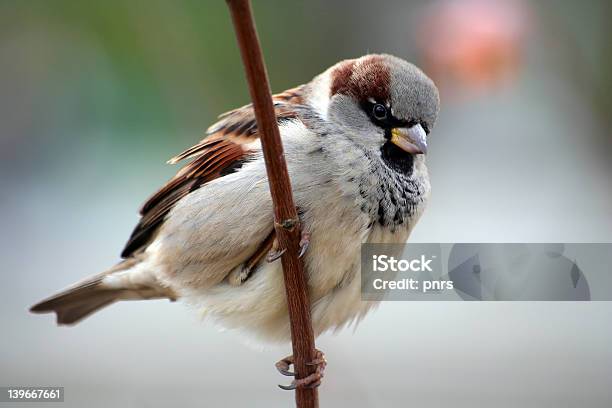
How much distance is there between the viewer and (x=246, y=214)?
154 cm

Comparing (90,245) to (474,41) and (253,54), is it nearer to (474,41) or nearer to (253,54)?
(474,41)

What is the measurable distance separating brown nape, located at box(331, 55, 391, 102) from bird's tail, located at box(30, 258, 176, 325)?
697 millimetres

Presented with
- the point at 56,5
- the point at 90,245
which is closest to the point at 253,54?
the point at 90,245

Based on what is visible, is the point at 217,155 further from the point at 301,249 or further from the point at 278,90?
the point at 278,90

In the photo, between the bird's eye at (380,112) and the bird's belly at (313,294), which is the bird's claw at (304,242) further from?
the bird's eye at (380,112)

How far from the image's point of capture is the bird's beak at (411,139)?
1.56 meters

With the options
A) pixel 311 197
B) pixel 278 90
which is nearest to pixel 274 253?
pixel 311 197

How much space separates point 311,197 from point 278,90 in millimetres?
1503

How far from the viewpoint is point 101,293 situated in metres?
2.12

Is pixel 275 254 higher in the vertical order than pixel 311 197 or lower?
lower

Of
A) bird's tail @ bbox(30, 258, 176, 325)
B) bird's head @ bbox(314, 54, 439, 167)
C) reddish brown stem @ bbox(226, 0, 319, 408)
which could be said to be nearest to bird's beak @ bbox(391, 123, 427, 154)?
bird's head @ bbox(314, 54, 439, 167)

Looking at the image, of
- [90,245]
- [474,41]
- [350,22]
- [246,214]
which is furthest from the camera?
[350,22]

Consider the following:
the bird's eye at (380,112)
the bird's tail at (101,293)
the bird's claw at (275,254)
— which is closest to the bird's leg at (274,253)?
the bird's claw at (275,254)

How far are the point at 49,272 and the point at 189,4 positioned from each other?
1.15 meters
